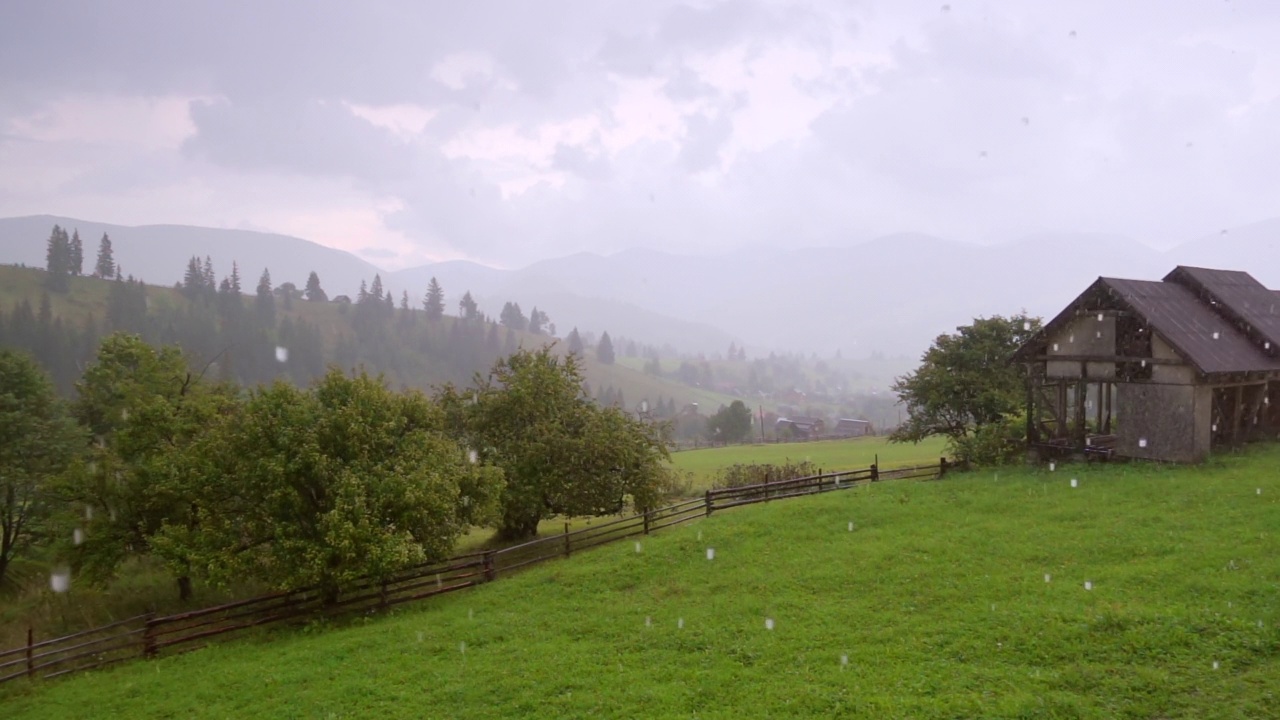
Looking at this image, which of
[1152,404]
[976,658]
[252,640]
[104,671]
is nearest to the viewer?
[976,658]

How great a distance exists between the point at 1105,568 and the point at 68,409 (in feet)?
124

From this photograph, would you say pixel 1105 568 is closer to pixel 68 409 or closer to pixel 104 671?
pixel 104 671

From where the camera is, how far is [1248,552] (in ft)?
47.0

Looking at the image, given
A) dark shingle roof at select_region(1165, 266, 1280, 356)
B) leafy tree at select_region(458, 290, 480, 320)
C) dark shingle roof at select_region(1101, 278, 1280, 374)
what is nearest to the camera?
dark shingle roof at select_region(1101, 278, 1280, 374)

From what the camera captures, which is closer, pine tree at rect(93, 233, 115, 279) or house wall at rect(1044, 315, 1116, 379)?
house wall at rect(1044, 315, 1116, 379)

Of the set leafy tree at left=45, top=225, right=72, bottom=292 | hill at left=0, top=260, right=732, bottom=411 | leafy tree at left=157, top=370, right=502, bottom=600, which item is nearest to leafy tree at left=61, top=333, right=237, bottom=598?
leafy tree at left=157, top=370, right=502, bottom=600

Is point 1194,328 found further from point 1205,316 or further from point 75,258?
point 75,258

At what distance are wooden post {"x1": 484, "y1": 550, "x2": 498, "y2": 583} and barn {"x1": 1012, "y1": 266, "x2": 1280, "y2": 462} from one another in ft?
68.8

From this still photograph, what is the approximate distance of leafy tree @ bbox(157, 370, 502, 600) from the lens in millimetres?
18141

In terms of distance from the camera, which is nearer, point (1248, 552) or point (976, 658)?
point (976, 658)

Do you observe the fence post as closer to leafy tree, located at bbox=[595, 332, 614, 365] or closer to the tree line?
the tree line

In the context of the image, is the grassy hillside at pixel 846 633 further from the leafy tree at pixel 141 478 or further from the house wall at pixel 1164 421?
the leafy tree at pixel 141 478

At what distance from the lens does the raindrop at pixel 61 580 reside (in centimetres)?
2480

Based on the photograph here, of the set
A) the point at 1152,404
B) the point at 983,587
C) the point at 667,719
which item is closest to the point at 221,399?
the point at 667,719
